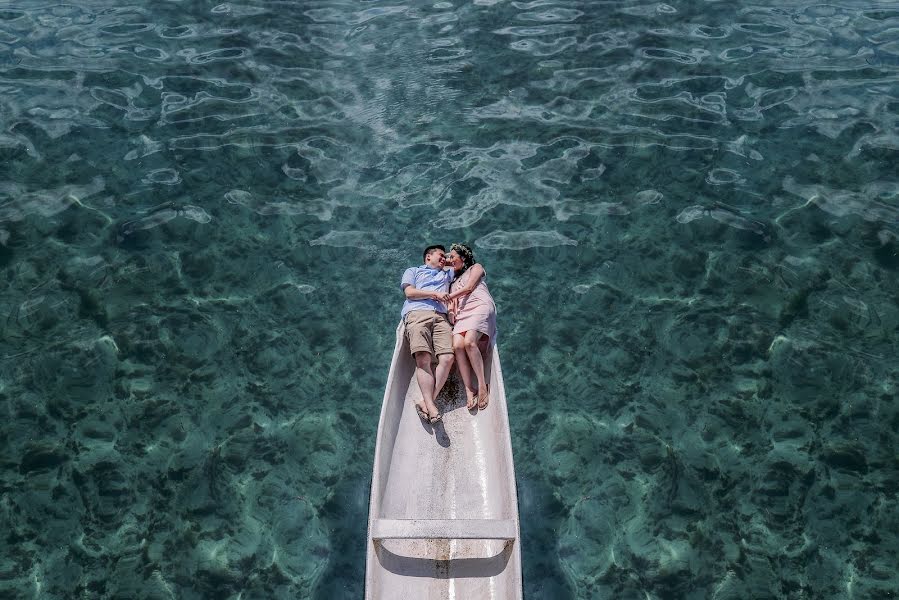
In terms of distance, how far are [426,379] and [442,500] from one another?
6.29 feet

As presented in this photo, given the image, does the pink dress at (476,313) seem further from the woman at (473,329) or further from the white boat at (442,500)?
the white boat at (442,500)

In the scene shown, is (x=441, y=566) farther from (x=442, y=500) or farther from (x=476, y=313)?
(x=476, y=313)

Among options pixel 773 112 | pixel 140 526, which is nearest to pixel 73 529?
pixel 140 526

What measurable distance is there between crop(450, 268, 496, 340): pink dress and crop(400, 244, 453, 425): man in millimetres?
237

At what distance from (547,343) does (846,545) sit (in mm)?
5547

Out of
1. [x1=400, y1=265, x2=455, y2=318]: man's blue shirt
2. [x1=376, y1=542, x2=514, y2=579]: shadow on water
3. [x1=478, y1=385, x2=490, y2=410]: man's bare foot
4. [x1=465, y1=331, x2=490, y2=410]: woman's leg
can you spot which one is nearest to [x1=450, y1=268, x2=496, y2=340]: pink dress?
[x1=465, y1=331, x2=490, y2=410]: woman's leg

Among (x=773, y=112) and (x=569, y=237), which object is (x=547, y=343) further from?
(x=773, y=112)

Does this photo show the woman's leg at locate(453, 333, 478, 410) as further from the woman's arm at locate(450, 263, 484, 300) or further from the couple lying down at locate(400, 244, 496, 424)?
the woman's arm at locate(450, 263, 484, 300)

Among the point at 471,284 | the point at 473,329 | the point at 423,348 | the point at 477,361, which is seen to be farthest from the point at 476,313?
the point at 423,348

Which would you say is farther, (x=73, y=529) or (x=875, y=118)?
(x=875, y=118)

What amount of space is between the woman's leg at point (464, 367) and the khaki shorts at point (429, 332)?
0.12 meters

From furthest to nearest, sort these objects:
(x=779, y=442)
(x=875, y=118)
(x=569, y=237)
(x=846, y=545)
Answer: (x=875, y=118), (x=569, y=237), (x=779, y=442), (x=846, y=545)

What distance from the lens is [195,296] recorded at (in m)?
13.1

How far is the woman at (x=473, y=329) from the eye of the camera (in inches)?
413
